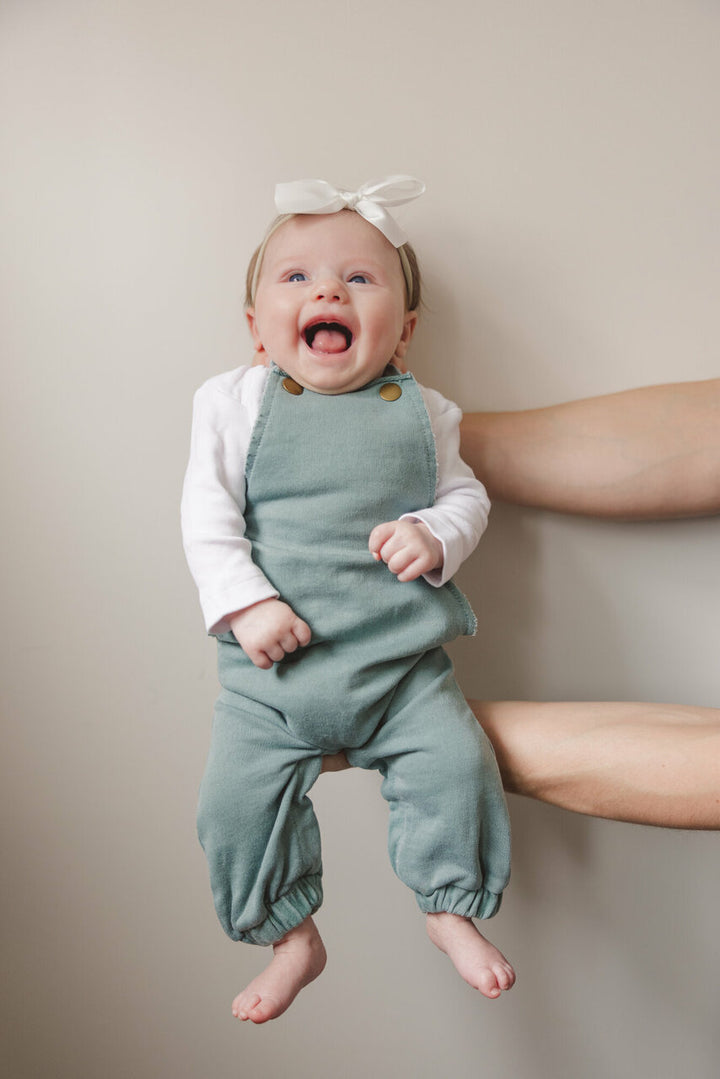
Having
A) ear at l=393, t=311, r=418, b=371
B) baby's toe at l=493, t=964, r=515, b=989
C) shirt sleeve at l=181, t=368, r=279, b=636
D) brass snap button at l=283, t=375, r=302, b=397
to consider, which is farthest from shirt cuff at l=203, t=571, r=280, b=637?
baby's toe at l=493, t=964, r=515, b=989

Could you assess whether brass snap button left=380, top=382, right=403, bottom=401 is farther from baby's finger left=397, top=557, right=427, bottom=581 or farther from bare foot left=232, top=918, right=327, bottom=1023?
bare foot left=232, top=918, right=327, bottom=1023

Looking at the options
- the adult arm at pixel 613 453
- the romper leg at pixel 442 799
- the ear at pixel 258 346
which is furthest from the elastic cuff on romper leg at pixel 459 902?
the ear at pixel 258 346

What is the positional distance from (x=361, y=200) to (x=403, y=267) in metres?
0.09

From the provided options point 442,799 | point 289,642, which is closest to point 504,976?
point 442,799

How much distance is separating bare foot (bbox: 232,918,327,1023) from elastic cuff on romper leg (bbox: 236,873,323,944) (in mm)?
15

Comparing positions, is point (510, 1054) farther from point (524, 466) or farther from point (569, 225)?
point (569, 225)

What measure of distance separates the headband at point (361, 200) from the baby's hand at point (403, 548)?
0.33 meters

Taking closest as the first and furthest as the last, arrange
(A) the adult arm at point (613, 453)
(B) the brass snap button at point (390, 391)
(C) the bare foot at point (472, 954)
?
1. (C) the bare foot at point (472, 954)
2. (B) the brass snap button at point (390, 391)
3. (A) the adult arm at point (613, 453)

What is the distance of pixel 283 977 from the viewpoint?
2.81 ft

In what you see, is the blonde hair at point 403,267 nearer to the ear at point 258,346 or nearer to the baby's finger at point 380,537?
the ear at point 258,346

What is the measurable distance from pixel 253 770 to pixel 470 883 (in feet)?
0.83

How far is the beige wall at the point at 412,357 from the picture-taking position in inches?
45.4

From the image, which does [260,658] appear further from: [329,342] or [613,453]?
[613,453]

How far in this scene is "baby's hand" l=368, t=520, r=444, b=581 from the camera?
33.9 inches
